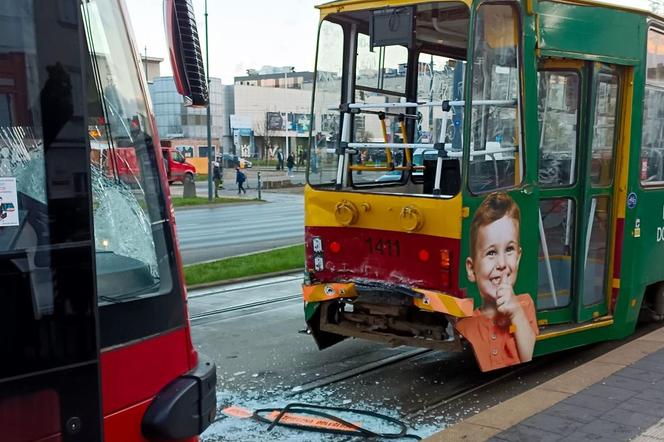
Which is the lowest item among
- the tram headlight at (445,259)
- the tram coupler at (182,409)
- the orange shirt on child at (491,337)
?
the orange shirt on child at (491,337)

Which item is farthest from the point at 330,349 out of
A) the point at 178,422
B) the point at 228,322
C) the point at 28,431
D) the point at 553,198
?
the point at 28,431

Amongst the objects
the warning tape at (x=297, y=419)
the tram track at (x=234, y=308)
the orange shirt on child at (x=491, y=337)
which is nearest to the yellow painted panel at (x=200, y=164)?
the tram track at (x=234, y=308)

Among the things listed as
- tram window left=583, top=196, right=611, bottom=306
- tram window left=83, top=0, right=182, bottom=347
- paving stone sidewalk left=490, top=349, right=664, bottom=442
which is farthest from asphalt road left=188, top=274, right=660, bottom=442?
tram window left=83, top=0, right=182, bottom=347

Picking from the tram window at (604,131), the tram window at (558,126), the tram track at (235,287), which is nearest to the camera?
the tram window at (558,126)

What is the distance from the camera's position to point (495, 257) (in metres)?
5.32

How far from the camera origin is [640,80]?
633cm

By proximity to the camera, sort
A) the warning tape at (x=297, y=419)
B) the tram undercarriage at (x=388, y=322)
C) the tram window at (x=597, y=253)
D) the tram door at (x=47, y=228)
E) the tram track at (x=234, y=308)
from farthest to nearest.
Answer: the tram track at (x=234, y=308) → the tram window at (x=597, y=253) → the tram undercarriage at (x=388, y=322) → the warning tape at (x=297, y=419) → the tram door at (x=47, y=228)

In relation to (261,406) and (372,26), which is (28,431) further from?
(372,26)

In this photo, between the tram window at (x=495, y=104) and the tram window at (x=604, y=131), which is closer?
the tram window at (x=495, y=104)

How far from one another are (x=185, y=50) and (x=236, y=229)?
53.6 feet

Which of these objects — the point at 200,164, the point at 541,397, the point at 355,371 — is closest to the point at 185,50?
the point at 541,397

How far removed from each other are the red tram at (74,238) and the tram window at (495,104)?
303 centimetres

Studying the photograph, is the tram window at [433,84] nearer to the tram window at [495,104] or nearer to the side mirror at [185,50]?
the tram window at [495,104]

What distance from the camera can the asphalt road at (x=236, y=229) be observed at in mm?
14461
